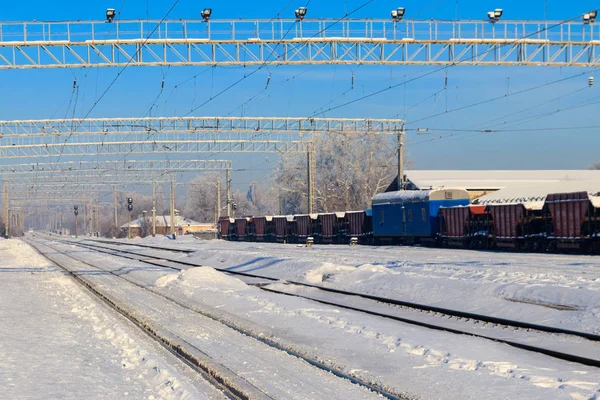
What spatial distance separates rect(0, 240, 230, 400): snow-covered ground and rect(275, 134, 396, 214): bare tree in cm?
6861

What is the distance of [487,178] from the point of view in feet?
268

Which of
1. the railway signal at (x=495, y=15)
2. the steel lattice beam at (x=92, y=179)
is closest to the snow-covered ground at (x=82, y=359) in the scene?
the railway signal at (x=495, y=15)

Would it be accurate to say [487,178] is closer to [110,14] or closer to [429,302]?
[110,14]

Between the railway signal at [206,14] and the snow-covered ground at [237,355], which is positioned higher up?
the railway signal at [206,14]

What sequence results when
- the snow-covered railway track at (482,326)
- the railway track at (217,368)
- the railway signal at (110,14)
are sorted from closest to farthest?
the railway track at (217,368) < the snow-covered railway track at (482,326) < the railway signal at (110,14)

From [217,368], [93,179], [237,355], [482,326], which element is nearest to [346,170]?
[93,179]

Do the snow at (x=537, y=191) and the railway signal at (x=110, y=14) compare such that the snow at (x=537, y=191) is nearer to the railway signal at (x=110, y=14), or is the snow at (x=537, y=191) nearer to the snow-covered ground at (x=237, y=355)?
the railway signal at (x=110, y=14)

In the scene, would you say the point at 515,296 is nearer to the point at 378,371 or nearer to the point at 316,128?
the point at 378,371

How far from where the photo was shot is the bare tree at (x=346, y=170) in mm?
85250

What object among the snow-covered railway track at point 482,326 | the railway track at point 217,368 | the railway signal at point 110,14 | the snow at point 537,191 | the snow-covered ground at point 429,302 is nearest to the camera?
the railway track at point 217,368

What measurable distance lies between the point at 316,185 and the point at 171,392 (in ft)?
261

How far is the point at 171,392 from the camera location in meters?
8.38

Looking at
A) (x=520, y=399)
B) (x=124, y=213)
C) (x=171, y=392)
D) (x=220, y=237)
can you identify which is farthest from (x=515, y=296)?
(x=124, y=213)

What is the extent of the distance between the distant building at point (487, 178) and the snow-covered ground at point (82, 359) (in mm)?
54652
